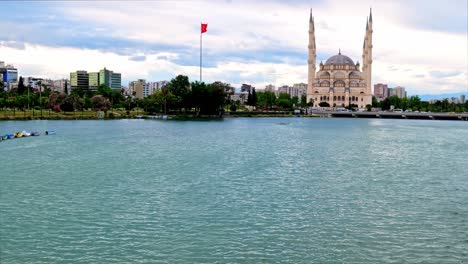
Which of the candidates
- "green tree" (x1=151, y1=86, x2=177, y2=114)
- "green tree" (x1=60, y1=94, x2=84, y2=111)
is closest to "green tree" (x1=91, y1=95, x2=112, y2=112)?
"green tree" (x1=60, y1=94, x2=84, y2=111)

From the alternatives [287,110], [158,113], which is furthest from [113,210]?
[287,110]

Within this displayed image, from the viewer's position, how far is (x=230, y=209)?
24188mm

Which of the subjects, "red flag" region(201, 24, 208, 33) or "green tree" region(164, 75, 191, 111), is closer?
"red flag" region(201, 24, 208, 33)

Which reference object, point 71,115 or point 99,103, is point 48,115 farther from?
point 99,103

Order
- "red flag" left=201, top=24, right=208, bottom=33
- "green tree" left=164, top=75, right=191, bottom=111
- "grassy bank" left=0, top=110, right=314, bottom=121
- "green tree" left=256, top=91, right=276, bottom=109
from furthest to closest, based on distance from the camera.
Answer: "green tree" left=256, top=91, right=276, bottom=109, "green tree" left=164, top=75, right=191, bottom=111, "red flag" left=201, top=24, right=208, bottom=33, "grassy bank" left=0, top=110, right=314, bottom=121

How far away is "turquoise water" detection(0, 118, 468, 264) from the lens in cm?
1805

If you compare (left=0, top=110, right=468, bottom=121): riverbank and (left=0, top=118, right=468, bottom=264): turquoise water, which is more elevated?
(left=0, top=110, right=468, bottom=121): riverbank

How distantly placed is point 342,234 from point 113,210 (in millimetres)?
10676

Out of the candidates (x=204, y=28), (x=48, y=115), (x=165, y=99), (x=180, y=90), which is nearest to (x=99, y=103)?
(x=165, y=99)

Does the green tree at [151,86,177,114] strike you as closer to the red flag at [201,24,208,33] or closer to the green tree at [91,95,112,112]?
the green tree at [91,95,112,112]

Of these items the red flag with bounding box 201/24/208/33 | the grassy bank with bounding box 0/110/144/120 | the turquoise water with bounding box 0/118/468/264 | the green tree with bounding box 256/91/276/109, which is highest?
the red flag with bounding box 201/24/208/33

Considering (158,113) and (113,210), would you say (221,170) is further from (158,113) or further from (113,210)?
(158,113)

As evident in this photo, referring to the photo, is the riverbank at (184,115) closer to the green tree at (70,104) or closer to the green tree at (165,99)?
the green tree at (70,104)

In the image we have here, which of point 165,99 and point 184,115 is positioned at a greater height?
point 165,99
